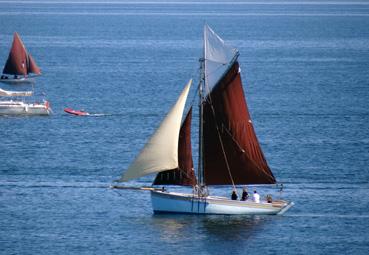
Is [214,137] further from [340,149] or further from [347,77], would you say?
[347,77]

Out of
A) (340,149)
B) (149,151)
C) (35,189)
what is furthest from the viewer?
(340,149)

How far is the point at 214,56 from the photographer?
282 ft

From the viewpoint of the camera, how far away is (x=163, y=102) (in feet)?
492

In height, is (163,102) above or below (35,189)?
above

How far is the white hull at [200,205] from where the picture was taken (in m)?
85.0

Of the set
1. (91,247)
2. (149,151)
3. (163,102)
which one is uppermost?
(163,102)

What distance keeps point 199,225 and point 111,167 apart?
21784 millimetres

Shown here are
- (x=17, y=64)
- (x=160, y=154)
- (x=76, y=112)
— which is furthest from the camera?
(x=17, y=64)

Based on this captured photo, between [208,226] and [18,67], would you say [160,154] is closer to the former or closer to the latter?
[208,226]

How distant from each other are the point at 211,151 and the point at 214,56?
21.4 feet

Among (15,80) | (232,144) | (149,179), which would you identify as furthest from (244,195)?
(15,80)

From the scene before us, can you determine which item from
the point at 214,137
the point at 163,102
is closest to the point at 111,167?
the point at 214,137

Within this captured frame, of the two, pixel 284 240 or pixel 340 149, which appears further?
pixel 340 149

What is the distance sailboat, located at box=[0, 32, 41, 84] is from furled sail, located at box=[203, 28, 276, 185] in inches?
3569
